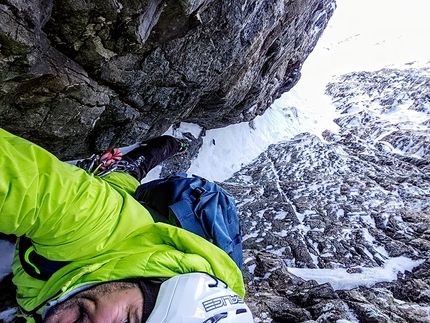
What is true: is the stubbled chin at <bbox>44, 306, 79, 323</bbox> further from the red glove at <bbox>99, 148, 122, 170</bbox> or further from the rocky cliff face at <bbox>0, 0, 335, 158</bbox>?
the red glove at <bbox>99, 148, 122, 170</bbox>

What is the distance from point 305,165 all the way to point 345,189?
2679mm

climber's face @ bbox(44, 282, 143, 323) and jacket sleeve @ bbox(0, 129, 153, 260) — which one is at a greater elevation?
jacket sleeve @ bbox(0, 129, 153, 260)

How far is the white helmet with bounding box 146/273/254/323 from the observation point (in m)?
2.08

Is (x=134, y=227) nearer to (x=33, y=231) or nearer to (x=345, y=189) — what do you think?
(x=33, y=231)

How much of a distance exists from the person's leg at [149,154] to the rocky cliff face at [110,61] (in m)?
0.27

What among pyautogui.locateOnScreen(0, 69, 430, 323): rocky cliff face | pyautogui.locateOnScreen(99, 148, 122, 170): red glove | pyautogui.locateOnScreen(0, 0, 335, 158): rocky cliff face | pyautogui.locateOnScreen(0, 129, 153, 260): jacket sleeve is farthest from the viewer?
pyautogui.locateOnScreen(0, 69, 430, 323): rocky cliff face

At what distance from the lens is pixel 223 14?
4684mm

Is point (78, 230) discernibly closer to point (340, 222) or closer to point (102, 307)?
point (102, 307)

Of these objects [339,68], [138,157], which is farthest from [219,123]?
[339,68]

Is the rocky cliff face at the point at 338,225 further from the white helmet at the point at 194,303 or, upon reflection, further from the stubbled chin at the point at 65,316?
the white helmet at the point at 194,303

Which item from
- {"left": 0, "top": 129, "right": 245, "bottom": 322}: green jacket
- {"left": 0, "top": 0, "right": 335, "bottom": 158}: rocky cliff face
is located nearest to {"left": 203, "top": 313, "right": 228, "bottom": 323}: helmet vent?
{"left": 0, "top": 129, "right": 245, "bottom": 322}: green jacket

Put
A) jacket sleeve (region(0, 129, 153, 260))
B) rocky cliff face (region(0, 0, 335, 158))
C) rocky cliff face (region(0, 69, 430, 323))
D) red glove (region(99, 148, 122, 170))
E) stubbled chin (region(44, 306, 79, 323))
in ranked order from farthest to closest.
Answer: rocky cliff face (region(0, 69, 430, 323)) < red glove (region(99, 148, 122, 170)) < rocky cliff face (region(0, 0, 335, 158)) < stubbled chin (region(44, 306, 79, 323)) < jacket sleeve (region(0, 129, 153, 260))

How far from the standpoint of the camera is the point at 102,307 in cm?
199

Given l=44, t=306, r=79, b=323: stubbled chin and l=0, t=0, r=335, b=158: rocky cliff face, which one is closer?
l=44, t=306, r=79, b=323: stubbled chin
